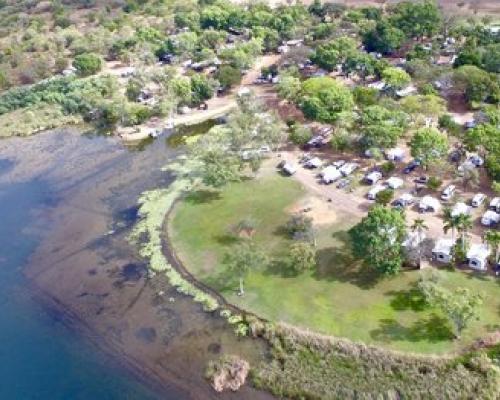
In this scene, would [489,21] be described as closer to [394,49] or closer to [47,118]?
[394,49]

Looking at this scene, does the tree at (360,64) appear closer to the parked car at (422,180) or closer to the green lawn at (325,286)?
the parked car at (422,180)

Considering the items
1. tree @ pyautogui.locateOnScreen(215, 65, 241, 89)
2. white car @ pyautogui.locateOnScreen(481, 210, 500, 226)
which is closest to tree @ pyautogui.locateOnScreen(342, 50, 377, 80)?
tree @ pyautogui.locateOnScreen(215, 65, 241, 89)

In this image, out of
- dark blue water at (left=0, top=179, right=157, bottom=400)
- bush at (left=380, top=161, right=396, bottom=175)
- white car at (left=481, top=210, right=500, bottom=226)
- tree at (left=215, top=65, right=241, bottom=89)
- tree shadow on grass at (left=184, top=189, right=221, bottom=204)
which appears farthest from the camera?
tree at (left=215, top=65, right=241, bottom=89)

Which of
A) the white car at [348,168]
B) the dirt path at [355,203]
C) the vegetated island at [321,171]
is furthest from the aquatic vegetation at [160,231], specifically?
the white car at [348,168]

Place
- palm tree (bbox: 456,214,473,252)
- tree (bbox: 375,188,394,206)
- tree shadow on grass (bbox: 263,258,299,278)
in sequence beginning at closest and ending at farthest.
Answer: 1. palm tree (bbox: 456,214,473,252)
2. tree shadow on grass (bbox: 263,258,299,278)
3. tree (bbox: 375,188,394,206)

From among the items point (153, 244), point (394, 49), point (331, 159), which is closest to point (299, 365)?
point (153, 244)

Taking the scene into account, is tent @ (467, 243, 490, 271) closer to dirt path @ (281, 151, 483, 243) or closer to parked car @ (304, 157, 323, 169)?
dirt path @ (281, 151, 483, 243)

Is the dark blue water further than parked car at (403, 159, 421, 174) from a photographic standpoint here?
No
